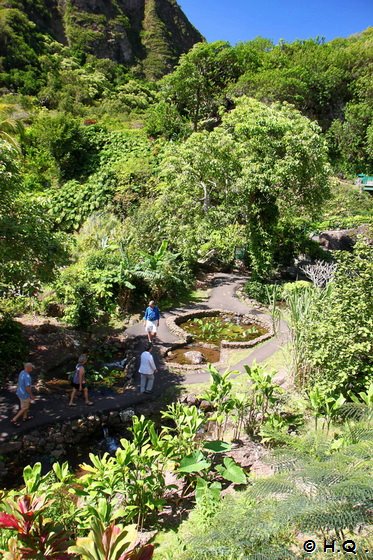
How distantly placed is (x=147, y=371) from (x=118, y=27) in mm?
64685

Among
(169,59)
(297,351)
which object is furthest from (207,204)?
(169,59)

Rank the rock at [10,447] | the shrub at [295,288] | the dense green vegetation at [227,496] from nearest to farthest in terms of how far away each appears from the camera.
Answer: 1. the dense green vegetation at [227,496]
2. the rock at [10,447]
3. the shrub at [295,288]

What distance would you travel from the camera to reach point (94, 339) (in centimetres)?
1106

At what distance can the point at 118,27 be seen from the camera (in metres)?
59.8

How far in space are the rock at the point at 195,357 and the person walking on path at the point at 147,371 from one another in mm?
1818

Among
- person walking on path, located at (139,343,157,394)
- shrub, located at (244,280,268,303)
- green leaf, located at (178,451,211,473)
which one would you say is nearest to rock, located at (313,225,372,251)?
shrub, located at (244,280,268,303)

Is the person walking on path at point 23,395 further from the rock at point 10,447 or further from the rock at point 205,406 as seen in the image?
the rock at point 205,406

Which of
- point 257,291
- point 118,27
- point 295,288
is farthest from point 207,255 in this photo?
point 118,27

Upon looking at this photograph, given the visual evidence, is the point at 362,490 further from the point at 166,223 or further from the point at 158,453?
the point at 166,223

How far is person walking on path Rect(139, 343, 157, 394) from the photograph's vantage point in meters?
8.37

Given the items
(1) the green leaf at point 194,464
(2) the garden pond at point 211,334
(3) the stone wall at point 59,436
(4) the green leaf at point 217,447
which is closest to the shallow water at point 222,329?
(2) the garden pond at point 211,334

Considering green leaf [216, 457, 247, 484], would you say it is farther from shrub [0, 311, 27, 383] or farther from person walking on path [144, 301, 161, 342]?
person walking on path [144, 301, 161, 342]

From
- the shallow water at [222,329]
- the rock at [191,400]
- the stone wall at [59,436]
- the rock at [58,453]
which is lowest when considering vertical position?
the rock at [58,453]

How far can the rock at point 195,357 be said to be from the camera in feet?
33.8
